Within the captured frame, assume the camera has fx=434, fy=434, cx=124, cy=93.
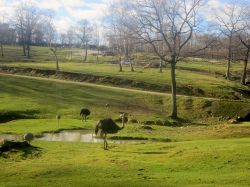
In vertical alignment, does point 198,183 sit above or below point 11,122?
above

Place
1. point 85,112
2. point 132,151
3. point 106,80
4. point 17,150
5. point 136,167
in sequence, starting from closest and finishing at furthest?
point 136,167 < point 17,150 < point 132,151 < point 85,112 < point 106,80

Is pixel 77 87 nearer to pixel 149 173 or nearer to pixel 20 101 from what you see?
pixel 20 101

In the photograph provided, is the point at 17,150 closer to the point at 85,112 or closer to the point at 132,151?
the point at 132,151

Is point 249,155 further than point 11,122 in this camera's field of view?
No

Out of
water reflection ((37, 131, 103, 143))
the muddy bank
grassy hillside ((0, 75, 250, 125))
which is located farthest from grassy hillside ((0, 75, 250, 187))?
the muddy bank

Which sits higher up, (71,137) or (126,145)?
(126,145)

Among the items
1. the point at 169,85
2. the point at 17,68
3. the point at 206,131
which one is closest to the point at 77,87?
the point at 169,85

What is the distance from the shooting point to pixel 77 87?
6297 cm

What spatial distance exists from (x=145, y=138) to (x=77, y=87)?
3005 cm

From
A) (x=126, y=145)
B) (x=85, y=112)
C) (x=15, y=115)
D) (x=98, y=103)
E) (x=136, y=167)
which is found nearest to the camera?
(x=136, y=167)

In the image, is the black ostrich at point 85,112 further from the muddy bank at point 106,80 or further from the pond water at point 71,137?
the muddy bank at point 106,80

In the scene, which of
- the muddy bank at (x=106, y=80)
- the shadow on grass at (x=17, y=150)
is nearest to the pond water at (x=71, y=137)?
the shadow on grass at (x=17, y=150)

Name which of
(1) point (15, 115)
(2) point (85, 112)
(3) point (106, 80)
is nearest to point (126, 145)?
(2) point (85, 112)

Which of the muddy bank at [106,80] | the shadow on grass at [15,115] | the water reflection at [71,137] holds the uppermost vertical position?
the muddy bank at [106,80]
